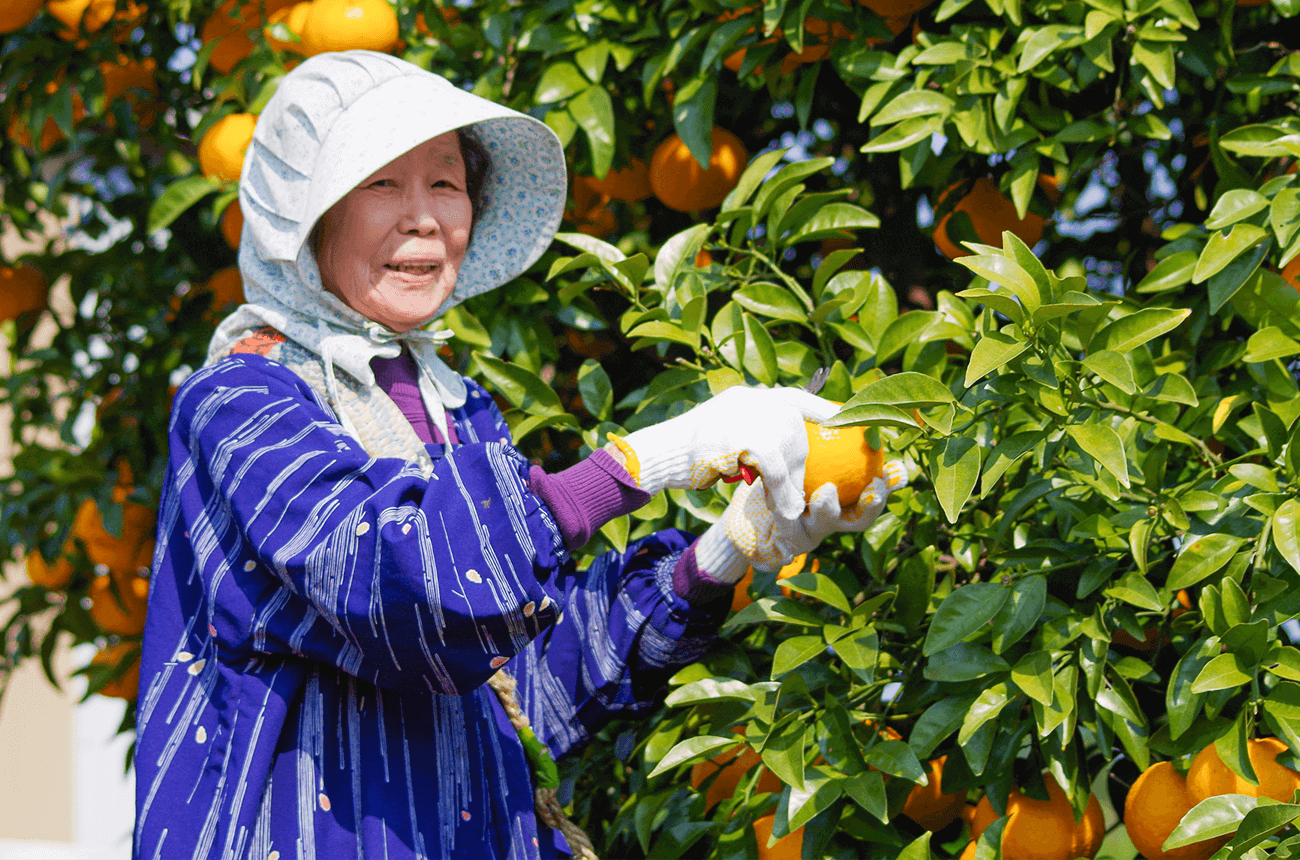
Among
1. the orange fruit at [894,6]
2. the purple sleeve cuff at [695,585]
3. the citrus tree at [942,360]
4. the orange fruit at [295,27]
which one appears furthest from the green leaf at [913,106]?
the orange fruit at [295,27]

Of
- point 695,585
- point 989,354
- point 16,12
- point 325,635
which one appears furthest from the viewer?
point 16,12

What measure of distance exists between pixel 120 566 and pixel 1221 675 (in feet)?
5.46

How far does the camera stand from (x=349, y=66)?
3.74 ft

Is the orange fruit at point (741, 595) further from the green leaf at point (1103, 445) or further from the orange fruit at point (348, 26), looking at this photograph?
the orange fruit at point (348, 26)

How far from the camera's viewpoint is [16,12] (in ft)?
6.36

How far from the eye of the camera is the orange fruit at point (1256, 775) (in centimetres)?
96

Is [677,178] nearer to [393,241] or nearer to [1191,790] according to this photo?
[393,241]

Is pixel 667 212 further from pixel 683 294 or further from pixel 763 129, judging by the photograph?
pixel 683 294

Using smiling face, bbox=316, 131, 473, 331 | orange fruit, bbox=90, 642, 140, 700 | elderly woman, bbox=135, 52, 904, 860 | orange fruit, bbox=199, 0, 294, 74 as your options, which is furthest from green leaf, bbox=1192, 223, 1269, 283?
orange fruit, bbox=90, 642, 140, 700

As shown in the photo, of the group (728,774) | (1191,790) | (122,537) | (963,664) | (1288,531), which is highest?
(1288,531)

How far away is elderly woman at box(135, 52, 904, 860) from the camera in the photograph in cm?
91

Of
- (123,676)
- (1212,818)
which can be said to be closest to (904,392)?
(1212,818)

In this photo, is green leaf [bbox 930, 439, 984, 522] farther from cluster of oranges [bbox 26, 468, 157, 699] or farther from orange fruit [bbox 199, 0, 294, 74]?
cluster of oranges [bbox 26, 468, 157, 699]

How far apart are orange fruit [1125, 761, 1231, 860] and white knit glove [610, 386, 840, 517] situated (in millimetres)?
379
